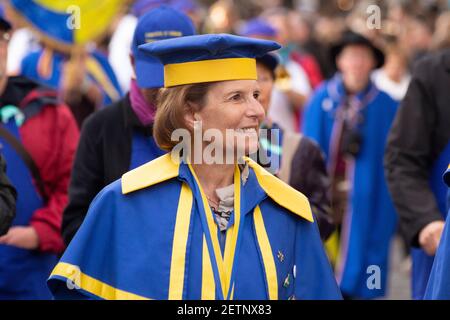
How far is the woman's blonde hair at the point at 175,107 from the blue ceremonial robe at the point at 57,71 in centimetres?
445

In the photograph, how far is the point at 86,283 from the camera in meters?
4.04

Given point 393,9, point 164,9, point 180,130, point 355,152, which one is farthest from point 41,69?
point 393,9

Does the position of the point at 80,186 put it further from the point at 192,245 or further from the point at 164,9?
the point at 192,245

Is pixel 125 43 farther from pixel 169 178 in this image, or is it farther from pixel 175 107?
pixel 169 178

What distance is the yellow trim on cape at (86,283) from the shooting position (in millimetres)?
4020

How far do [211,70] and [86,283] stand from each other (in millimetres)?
874

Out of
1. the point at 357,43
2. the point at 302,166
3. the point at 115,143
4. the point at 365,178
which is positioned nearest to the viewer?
the point at 115,143

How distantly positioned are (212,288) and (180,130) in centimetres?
67

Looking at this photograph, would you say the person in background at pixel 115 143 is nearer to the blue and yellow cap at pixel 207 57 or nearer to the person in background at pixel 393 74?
the blue and yellow cap at pixel 207 57

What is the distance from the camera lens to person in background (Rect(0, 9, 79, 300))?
588cm

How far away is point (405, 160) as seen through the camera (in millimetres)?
6359

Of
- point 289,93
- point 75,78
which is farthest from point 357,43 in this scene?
point 75,78

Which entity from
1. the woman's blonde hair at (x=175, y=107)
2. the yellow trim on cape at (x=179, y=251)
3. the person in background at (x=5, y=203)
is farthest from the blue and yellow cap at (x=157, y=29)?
the yellow trim on cape at (x=179, y=251)
